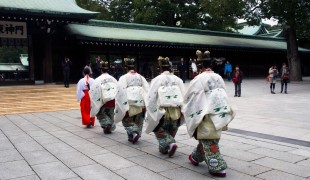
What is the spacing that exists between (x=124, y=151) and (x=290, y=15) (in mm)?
18510

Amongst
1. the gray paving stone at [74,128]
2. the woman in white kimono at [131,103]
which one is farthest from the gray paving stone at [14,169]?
the gray paving stone at [74,128]

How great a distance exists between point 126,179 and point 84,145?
2.20 m

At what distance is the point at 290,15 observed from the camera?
2003 cm

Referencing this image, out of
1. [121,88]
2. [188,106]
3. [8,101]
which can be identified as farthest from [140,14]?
[188,106]

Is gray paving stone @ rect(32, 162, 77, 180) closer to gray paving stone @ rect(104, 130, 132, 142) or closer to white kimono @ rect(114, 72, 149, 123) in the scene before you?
white kimono @ rect(114, 72, 149, 123)

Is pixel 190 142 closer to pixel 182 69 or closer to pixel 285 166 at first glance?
pixel 285 166

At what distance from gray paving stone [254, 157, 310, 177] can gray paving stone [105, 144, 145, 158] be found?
2.05 metres

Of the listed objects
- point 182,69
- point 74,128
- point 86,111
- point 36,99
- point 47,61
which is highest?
point 47,61

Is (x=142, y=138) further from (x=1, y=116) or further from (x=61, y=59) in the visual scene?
(x=61, y=59)

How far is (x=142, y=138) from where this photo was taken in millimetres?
6594

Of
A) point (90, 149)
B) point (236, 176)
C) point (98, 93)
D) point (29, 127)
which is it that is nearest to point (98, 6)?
point (29, 127)

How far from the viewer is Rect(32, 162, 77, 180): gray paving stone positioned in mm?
4148

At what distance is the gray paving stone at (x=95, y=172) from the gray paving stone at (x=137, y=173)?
0.41ft

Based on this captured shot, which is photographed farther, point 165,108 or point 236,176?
point 165,108
